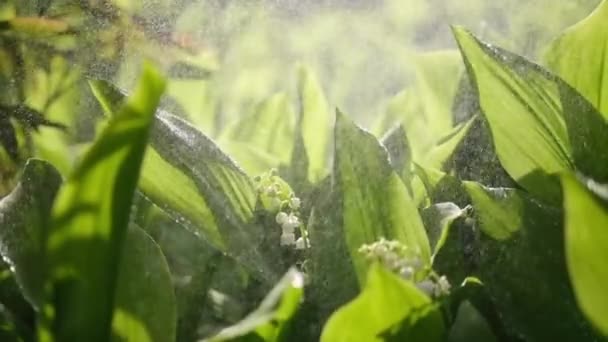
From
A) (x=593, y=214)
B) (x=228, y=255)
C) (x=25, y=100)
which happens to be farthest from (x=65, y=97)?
(x=593, y=214)

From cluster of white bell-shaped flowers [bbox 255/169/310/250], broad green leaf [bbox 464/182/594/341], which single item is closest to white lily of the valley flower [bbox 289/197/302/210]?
cluster of white bell-shaped flowers [bbox 255/169/310/250]

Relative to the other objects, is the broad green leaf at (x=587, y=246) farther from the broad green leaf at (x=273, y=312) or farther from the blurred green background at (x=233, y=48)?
the blurred green background at (x=233, y=48)

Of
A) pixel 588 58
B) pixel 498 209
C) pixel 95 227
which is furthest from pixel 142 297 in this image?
pixel 588 58

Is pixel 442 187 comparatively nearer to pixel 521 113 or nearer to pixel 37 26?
pixel 521 113

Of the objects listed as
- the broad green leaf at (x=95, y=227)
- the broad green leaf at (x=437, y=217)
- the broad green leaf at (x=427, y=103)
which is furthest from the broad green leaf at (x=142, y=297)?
the broad green leaf at (x=427, y=103)

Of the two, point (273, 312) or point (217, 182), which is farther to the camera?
point (217, 182)

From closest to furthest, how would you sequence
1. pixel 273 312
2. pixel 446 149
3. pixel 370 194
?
1. pixel 273 312
2. pixel 370 194
3. pixel 446 149
